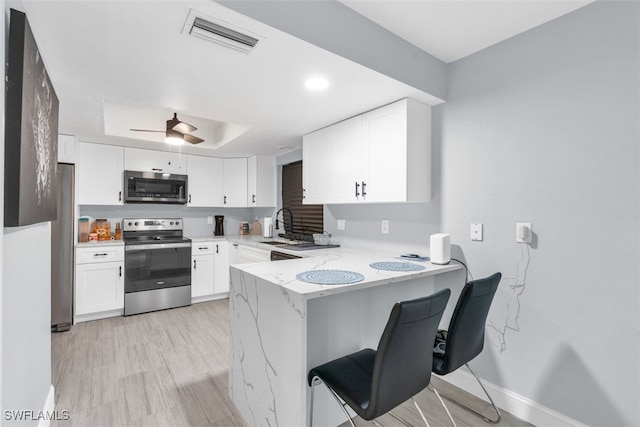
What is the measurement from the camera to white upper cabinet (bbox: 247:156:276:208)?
15.1 feet

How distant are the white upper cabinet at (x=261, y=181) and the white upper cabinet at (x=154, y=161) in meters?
0.92

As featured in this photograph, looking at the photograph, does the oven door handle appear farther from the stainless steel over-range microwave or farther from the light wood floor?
the light wood floor

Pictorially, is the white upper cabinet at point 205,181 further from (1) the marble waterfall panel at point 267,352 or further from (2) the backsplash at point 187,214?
(1) the marble waterfall panel at point 267,352

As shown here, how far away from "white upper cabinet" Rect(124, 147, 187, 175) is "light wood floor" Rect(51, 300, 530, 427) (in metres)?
1.90

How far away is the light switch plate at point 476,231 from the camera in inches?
Result: 86.2

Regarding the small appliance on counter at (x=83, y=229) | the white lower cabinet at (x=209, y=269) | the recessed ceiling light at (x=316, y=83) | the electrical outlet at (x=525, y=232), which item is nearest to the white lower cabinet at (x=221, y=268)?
the white lower cabinet at (x=209, y=269)

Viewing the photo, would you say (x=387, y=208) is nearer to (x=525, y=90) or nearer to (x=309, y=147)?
(x=309, y=147)

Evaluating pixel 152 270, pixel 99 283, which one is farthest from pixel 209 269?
pixel 99 283

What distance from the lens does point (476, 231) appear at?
2.21 m

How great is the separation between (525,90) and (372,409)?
6.66 feet

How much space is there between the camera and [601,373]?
1672 millimetres

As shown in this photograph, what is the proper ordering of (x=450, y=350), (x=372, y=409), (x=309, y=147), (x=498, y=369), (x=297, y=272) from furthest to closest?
(x=309, y=147) → (x=498, y=369) → (x=297, y=272) → (x=450, y=350) → (x=372, y=409)

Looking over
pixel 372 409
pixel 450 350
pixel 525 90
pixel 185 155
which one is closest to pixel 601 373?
pixel 450 350

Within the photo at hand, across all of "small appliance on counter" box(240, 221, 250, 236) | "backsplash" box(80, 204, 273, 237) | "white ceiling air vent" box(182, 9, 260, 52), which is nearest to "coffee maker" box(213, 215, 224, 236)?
"backsplash" box(80, 204, 273, 237)
